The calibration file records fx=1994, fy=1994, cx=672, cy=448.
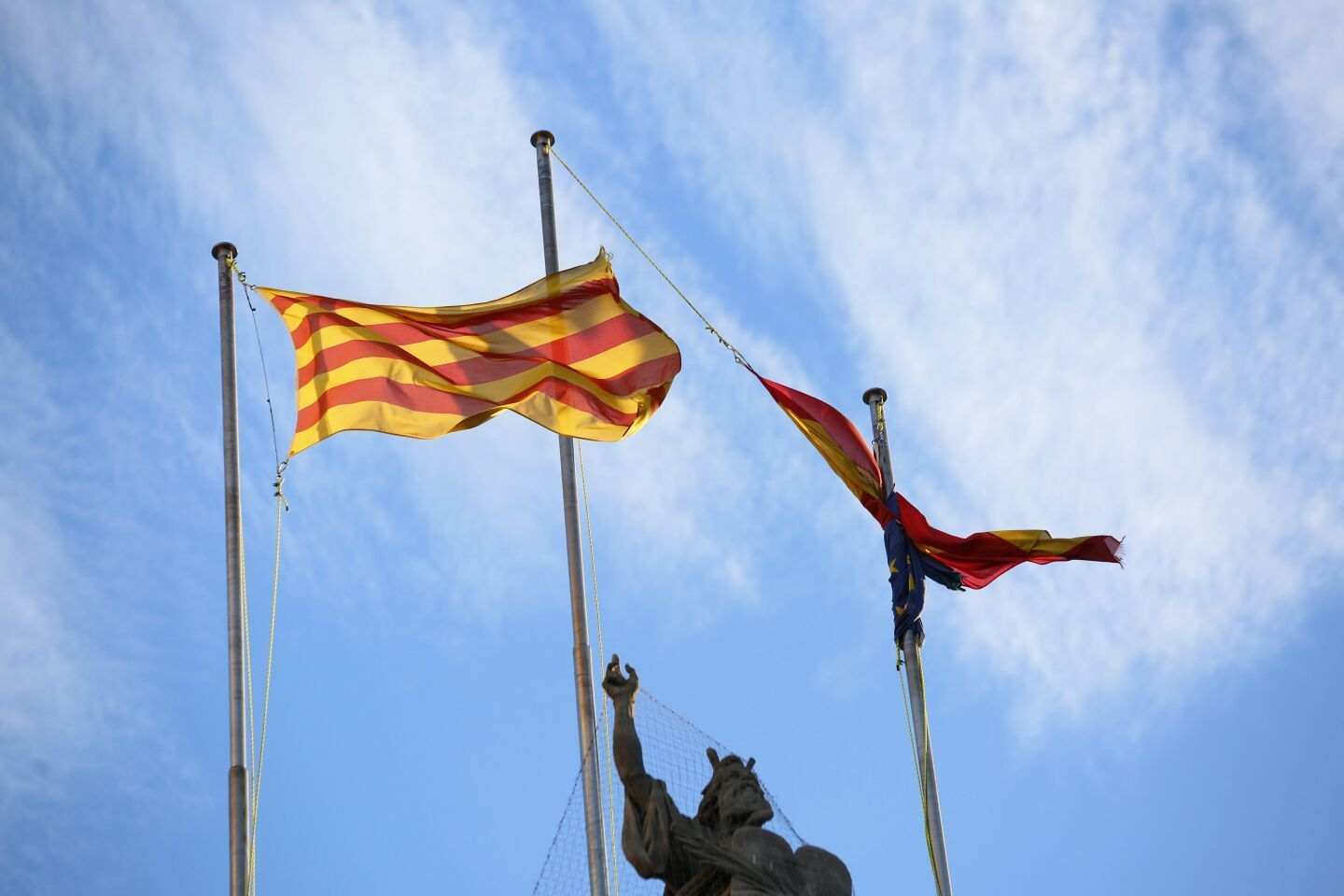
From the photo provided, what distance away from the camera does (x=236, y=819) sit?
68.7ft

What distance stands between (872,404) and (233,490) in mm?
8779

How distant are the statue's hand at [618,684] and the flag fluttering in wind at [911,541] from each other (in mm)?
8692

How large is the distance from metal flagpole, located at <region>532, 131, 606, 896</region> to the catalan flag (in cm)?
338

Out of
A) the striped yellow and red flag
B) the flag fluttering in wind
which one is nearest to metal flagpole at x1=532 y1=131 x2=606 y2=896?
the striped yellow and red flag

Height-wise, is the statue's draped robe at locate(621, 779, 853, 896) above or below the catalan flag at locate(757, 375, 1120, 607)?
below

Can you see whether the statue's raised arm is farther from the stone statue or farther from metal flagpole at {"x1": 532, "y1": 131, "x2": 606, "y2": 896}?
metal flagpole at {"x1": 532, "y1": 131, "x2": 606, "y2": 896}

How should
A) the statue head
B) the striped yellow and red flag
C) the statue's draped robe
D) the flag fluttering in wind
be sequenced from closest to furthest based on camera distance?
1. the statue's draped robe
2. the statue head
3. the striped yellow and red flag
4. the flag fluttering in wind

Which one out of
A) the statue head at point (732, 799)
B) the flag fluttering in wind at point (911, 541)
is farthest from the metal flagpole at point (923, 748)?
the statue head at point (732, 799)

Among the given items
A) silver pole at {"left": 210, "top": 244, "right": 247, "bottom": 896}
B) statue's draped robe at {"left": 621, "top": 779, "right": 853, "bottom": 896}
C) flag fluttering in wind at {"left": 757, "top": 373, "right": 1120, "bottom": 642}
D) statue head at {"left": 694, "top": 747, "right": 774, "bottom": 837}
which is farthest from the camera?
flag fluttering in wind at {"left": 757, "top": 373, "right": 1120, "bottom": 642}

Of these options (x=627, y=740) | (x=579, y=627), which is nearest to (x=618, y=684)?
(x=627, y=740)

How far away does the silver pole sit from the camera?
821 inches

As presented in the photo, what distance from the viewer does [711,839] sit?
16.4 m

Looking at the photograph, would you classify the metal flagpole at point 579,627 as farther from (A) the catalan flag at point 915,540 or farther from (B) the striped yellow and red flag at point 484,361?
(A) the catalan flag at point 915,540

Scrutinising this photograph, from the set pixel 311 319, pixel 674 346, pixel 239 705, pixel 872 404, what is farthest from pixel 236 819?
pixel 872 404
